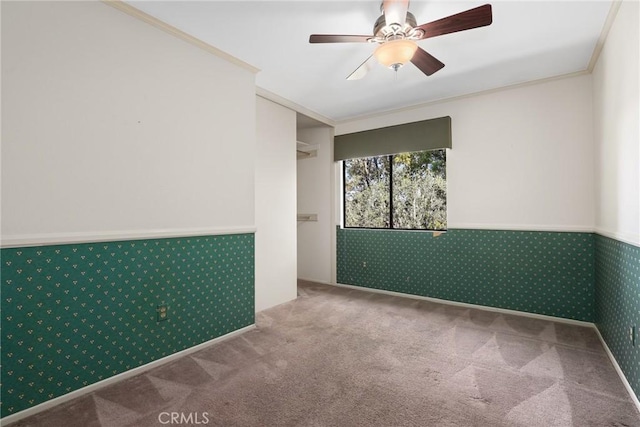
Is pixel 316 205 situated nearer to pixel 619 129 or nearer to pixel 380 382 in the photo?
pixel 380 382

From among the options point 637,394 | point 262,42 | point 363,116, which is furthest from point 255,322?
point 363,116

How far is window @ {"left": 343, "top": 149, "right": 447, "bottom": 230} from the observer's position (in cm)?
407

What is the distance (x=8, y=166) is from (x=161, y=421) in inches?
64.4

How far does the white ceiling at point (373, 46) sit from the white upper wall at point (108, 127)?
1.02 feet

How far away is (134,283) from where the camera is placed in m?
2.17

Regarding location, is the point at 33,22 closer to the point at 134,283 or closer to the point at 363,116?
the point at 134,283

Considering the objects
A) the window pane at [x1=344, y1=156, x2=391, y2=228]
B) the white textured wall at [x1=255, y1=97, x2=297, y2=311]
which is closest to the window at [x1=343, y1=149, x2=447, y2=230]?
the window pane at [x1=344, y1=156, x2=391, y2=228]

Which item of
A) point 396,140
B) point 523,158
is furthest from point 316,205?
point 523,158

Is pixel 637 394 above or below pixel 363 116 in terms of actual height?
below

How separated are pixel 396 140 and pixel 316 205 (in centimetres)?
163

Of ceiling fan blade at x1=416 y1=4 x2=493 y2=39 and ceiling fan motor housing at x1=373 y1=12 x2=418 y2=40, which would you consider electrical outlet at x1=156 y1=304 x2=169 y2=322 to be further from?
ceiling fan blade at x1=416 y1=4 x2=493 y2=39

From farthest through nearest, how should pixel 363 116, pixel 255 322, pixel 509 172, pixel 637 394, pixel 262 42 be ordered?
pixel 363 116 → pixel 509 172 → pixel 255 322 → pixel 262 42 → pixel 637 394

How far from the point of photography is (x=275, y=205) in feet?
12.7

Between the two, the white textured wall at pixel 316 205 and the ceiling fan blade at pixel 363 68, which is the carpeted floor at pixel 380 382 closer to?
the white textured wall at pixel 316 205
